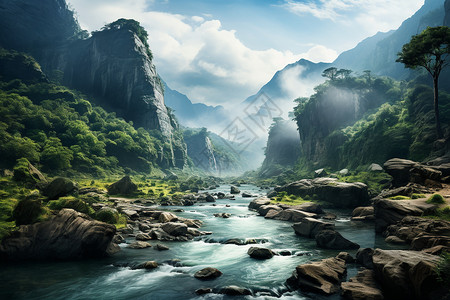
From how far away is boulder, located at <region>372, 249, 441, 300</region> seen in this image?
420 inches

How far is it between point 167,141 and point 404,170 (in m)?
127

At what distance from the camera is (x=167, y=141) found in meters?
148

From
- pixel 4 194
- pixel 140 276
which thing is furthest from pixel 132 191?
pixel 140 276

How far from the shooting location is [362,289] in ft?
39.8

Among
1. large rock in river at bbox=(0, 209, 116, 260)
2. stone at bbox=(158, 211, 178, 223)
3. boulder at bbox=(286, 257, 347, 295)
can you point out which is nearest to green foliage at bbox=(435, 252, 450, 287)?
boulder at bbox=(286, 257, 347, 295)

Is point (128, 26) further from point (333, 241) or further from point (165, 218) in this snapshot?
point (333, 241)

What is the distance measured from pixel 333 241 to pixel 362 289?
28.6 feet

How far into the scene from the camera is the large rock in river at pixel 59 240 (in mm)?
16719

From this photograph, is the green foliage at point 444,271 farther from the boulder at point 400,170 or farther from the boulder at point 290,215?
the boulder at point 400,170

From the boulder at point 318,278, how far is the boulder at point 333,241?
5.76m

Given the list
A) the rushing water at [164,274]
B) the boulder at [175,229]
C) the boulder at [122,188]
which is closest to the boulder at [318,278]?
the rushing water at [164,274]

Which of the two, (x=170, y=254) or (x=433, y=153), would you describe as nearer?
(x=170, y=254)

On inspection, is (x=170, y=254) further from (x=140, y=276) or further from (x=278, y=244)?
(x=278, y=244)

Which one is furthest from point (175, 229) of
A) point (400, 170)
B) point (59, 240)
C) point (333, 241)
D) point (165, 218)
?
point (400, 170)
